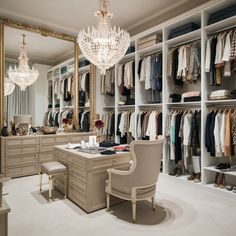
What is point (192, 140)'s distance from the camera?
354 cm

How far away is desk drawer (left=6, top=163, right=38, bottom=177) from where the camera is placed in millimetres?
3967

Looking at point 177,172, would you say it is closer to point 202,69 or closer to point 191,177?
point 191,177

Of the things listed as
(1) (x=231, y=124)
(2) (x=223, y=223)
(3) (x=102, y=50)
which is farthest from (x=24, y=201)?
(1) (x=231, y=124)

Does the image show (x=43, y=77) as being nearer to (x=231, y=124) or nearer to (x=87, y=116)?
(x=87, y=116)

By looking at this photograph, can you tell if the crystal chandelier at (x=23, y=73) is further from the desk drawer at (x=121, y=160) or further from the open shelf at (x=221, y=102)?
the open shelf at (x=221, y=102)

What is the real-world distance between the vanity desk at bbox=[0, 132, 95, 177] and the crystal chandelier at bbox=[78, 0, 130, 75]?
2126 millimetres

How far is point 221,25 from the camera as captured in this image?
3277mm

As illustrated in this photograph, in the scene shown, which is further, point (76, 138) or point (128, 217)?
point (76, 138)

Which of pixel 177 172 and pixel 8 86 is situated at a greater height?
pixel 8 86

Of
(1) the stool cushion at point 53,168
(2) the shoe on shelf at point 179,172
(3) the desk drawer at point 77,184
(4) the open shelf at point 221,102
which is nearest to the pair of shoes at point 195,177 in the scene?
(2) the shoe on shelf at point 179,172

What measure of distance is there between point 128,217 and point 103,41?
2139 millimetres

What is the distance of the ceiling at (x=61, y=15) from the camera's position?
155 inches

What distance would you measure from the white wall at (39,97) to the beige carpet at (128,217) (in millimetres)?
1865

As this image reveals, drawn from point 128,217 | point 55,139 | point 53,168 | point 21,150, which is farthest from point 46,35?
point 128,217
